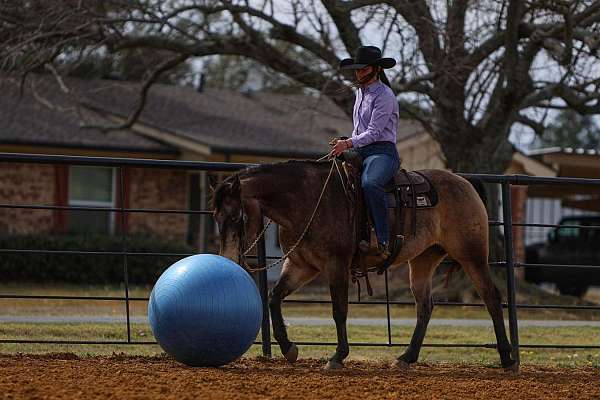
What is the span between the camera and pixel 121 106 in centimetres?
2969

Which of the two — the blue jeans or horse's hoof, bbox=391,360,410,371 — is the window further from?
the blue jeans

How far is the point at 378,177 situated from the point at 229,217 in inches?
53.7

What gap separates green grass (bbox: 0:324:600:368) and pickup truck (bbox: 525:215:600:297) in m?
11.5

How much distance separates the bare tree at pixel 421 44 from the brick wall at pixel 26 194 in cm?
490

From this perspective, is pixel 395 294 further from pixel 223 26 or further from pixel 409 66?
pixel 223 26

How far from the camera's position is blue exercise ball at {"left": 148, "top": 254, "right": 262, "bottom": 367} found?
8414 millimetres

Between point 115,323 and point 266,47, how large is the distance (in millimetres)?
7880

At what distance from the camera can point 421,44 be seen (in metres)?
→ 18.8

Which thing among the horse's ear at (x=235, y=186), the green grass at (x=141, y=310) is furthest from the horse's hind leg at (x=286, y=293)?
the green grass at (x=141, y=310)

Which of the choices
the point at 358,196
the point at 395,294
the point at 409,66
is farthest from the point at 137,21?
the point at 358,196

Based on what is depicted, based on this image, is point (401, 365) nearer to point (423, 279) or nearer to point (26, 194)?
point (423, 279)

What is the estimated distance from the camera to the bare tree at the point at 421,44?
61.5 ft

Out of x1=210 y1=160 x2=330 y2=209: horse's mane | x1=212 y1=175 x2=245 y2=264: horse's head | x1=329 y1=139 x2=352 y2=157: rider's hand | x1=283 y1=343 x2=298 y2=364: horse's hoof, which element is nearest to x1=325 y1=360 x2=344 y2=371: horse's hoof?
x1=283 y1=343 x2=298 y2=364: horse's hoof

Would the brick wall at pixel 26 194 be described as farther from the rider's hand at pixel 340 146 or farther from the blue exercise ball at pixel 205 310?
the blue exercise ball at pixel 205 310
